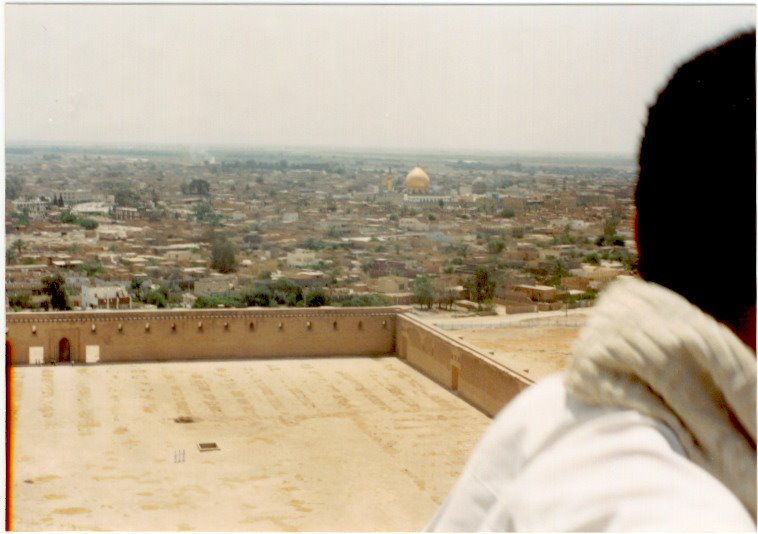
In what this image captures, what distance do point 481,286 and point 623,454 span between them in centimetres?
1786

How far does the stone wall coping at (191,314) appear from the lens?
12758 millimetres

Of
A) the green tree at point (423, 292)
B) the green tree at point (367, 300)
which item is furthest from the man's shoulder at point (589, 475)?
the green tree at point (423, 292)

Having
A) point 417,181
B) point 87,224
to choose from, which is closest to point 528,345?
point 87,224

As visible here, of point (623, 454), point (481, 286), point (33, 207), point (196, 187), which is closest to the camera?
point (623, 454)

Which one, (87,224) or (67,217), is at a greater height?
(67,217)

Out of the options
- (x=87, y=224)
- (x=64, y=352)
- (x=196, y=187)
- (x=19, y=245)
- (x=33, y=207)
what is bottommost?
(x=64, y=352)

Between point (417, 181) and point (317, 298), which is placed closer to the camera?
point (317, 298)

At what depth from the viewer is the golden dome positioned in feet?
74.4

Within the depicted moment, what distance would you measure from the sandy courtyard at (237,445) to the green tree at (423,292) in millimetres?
3627

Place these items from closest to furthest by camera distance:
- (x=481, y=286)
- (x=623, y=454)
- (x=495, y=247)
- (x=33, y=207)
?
(x=623, y=454), (x=481, y=286), (x=33, y=207), (x=495, y=247)

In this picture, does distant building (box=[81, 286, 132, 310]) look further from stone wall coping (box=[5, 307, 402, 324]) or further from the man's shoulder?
the man's shoulder

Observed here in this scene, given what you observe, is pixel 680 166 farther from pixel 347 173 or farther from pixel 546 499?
Answer: pixel 347 173

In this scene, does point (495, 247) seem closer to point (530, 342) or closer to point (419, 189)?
point (419, 189)

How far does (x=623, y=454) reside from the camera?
361 mm
